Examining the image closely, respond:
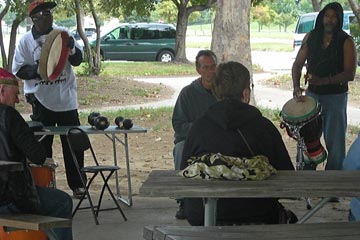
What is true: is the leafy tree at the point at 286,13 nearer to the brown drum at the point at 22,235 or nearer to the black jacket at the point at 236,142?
the brown drum at the point at 22,235

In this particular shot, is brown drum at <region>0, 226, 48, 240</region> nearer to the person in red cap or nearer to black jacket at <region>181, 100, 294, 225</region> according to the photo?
black jacket at <region>181, 100, 294, 225</region>

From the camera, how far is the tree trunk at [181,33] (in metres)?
28.8

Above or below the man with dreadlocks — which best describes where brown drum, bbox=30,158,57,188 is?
below

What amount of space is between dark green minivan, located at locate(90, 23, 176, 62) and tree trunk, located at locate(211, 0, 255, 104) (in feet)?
66.3

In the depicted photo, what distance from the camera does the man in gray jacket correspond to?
19.7 feet

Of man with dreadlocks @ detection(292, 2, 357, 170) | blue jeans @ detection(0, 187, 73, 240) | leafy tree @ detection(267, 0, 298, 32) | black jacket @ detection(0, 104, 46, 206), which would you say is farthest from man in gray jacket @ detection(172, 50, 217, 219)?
leafy tree @ detection(267, 0, 298, 32)

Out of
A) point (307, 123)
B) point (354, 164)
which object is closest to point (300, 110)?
point (307, 123)

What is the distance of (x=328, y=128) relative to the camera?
22.6 feet

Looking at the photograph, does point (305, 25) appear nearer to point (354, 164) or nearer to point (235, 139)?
point (354, 164)

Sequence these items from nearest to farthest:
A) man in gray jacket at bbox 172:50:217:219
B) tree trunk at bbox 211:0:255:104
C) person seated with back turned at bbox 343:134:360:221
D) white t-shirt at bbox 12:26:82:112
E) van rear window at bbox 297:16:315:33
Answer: person seated with back turned at bbox 343:134:360:221 → man in gray jacket at bbox 172:50:217:219 → white t-shirt at bbox 12:26:82:112 → tree trunk at bbox 211:0:255:104 → van rear window at bbox 297:16:315:33

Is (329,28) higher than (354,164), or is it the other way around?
(329,28)

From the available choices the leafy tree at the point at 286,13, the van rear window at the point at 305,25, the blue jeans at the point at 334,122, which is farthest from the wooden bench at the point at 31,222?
the leafy tree at the point at 286,13

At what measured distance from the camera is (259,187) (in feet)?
12.6

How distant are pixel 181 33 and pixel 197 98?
23.2 m
